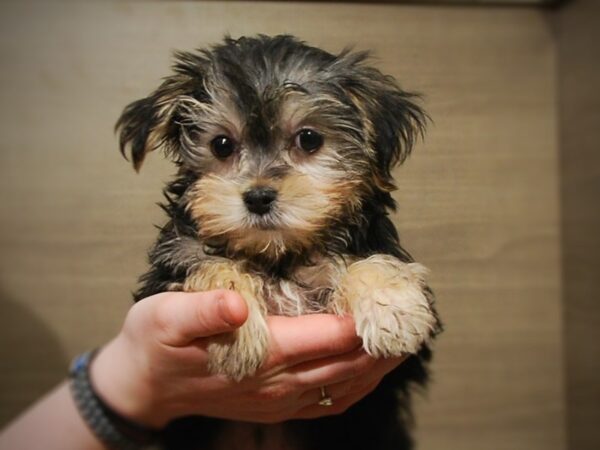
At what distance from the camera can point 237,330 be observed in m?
0.88

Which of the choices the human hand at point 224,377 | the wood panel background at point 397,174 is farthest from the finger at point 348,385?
the wood panel background at point 397,174

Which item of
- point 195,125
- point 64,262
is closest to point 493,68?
point 195,125

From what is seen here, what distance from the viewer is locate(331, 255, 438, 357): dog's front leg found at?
0.87 metres

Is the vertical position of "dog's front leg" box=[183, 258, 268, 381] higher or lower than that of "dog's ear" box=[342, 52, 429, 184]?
lower

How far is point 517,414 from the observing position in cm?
109

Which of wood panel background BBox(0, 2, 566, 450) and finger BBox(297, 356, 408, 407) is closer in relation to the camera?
wood panel background BBox(0, 2, 566, 450)

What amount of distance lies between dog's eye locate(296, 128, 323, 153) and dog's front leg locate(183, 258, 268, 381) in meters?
0.23

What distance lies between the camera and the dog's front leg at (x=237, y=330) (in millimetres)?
882

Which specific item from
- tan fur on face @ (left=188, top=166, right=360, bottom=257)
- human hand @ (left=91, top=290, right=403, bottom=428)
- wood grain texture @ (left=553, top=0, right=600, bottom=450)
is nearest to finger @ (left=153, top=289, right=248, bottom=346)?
human hand @ (left=91, top=290, right=403, bottom=428)

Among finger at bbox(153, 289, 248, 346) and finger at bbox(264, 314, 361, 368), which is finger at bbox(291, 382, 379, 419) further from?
finger at bbox(153, 289, 248, 346)

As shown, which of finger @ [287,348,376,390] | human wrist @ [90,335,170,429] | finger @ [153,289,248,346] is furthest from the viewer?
human wrist @ [90,335,170,429]

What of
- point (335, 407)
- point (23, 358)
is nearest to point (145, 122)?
point (23, 358)

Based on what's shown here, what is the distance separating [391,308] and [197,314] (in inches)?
11.5

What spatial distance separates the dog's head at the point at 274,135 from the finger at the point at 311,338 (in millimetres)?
122
